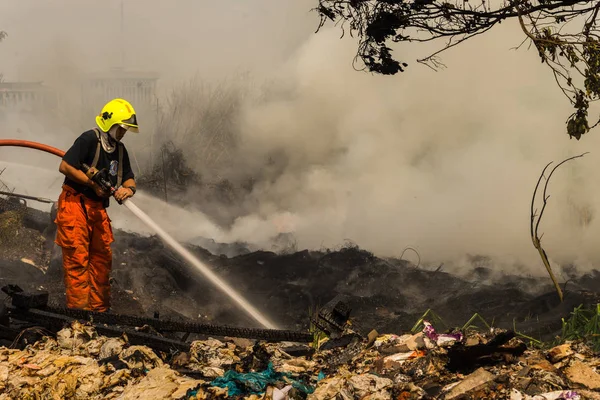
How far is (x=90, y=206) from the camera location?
5805 mm

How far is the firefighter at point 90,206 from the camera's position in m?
5.65

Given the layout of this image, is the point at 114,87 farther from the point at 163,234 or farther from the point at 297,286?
the point at 163,234

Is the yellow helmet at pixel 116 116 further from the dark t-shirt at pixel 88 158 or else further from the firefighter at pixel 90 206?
the dark t-shirt at pixel 88 158

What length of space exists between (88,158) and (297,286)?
371cm

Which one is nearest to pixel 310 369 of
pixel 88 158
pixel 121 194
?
pixel 121 194

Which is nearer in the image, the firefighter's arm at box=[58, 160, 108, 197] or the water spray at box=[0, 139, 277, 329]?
the firefighter's arm at box=[58, 160, 108, 197]

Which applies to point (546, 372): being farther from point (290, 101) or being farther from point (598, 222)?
point (290, 101)

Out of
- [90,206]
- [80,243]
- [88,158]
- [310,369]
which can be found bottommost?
[310,369]

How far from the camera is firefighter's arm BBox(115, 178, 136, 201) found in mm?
5668

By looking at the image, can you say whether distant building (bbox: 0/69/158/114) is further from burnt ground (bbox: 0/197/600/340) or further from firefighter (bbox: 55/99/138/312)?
firefighter (bbox: 55/99/138/312)

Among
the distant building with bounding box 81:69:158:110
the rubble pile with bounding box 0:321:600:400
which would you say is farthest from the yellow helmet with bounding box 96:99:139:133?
the distant building with bounding box 81:69:158:110

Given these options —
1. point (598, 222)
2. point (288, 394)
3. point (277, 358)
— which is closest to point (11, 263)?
point (277, 358)

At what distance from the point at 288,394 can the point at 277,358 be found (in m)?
0.85

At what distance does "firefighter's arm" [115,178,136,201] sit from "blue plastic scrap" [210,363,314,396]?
2.42m
